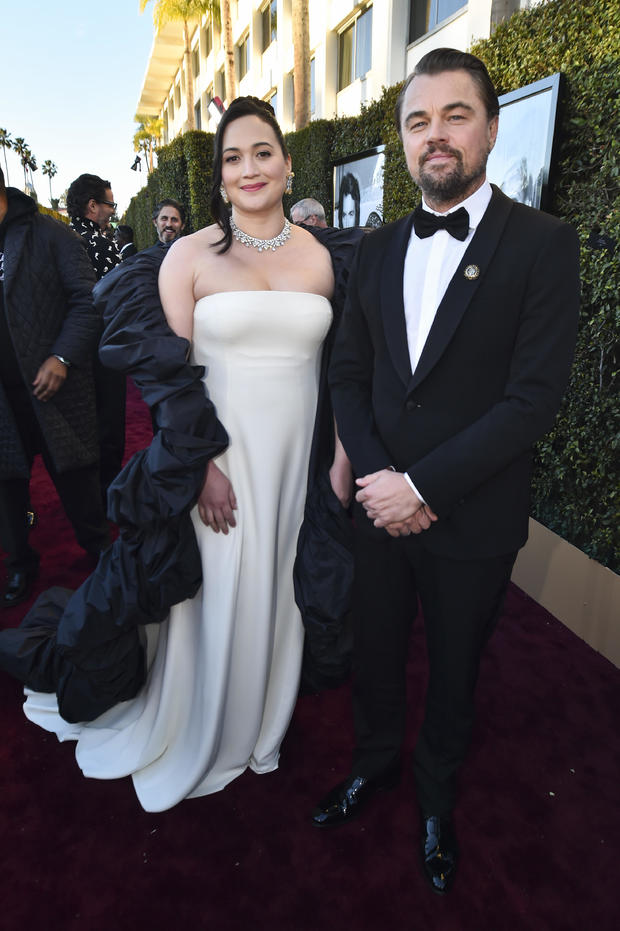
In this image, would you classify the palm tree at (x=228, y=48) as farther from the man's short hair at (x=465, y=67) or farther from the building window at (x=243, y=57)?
the man's short hair at (x=465, y=67)

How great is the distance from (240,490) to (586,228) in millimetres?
2246

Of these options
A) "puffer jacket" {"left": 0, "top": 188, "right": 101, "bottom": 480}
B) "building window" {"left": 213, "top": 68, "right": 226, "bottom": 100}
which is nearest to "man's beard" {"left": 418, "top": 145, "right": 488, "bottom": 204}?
"puffer jacket" {"left": 0, "top": 188, "right": 101, "bottom": 480}

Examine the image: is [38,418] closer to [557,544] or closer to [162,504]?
[162,504]

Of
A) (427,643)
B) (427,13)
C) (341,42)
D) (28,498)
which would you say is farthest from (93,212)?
(341,42)

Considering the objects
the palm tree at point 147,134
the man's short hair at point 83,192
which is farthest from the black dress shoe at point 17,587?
the palm tree at point 147,134

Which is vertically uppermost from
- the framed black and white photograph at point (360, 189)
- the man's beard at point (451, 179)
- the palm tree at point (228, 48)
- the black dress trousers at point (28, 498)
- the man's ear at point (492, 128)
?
the palm tree at point (228, 48)

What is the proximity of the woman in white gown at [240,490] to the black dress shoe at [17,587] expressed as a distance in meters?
1.13

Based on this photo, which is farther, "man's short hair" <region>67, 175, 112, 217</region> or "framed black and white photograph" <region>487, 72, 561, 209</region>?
"man's short hair" <region>67, 175, 112, 217</region>

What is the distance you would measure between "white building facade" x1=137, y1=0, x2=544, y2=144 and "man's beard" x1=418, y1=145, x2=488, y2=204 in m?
3.27

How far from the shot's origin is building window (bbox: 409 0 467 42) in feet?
25.7

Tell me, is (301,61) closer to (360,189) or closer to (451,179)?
(360,189)

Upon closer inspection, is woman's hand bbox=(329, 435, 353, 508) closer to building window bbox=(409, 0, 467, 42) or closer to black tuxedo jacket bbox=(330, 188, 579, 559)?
black tuxedo jacket bbox=(330, 188, 579, 559)

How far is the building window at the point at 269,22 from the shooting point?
16.0 m

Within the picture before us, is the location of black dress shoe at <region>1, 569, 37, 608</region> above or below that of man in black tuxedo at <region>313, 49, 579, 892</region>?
below
